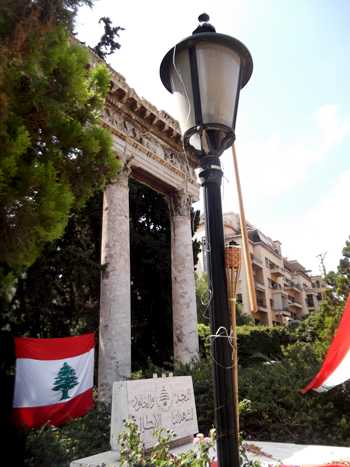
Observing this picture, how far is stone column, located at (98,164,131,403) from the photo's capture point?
905 cm

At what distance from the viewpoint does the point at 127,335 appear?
9.50 m

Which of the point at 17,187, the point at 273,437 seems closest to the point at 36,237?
the point at 17,187

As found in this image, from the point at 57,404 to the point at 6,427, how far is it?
1.35 metres

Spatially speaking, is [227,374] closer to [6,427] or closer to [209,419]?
[6,427]

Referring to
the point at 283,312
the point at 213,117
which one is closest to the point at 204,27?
the point at 213,117

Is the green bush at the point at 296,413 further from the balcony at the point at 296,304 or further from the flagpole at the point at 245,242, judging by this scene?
the balcony at the point at 296,304

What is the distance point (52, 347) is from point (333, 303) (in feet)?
21.5

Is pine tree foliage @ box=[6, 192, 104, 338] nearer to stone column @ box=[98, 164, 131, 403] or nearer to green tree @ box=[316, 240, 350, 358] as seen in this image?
stone column @ box=[98, 164, 131, 403]

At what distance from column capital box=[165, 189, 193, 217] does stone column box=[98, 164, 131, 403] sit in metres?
2.96

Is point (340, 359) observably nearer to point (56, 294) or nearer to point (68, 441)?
point (68, 441)

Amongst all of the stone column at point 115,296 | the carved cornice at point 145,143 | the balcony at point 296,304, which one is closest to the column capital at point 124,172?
the stone column at point 115,296

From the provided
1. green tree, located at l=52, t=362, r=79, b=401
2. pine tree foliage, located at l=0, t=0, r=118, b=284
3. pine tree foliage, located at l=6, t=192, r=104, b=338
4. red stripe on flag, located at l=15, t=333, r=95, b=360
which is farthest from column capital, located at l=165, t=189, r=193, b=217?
pine tree foliage, located at l=0, t=0, r=118, b=284

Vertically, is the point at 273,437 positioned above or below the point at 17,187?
below

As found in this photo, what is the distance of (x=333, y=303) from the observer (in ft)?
29.0
